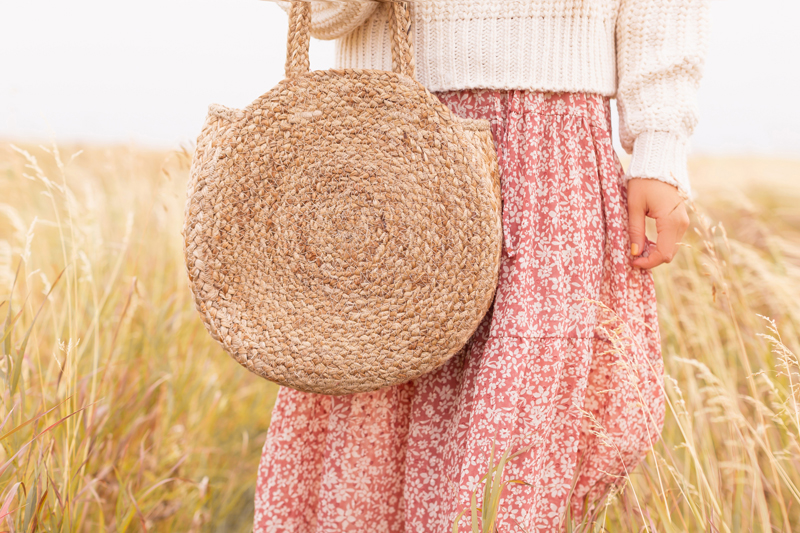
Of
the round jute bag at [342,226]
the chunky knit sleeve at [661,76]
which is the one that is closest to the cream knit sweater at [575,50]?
the chunky knit sleeve at [661,76]

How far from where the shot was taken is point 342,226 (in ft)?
2.82

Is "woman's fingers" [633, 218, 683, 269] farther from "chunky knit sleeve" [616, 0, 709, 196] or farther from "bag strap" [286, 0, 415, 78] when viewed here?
"bag strap" [286, 0, 415, 78]

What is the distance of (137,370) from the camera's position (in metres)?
1.61

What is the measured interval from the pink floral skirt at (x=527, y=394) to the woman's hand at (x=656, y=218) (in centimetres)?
2

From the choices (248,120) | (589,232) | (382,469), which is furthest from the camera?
(382,469)

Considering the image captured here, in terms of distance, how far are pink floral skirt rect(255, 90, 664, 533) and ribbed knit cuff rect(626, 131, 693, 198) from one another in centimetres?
5

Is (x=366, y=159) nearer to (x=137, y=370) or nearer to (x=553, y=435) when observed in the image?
(x=553, y=435)

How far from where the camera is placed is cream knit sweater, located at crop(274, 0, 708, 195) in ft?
2.97

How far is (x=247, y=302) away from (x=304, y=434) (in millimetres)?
355

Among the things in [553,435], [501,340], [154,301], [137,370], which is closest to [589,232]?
[501,340]

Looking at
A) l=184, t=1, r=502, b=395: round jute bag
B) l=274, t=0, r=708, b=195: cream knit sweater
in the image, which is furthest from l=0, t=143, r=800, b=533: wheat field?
l=184, t=1, r=502, b=395: round jute bag

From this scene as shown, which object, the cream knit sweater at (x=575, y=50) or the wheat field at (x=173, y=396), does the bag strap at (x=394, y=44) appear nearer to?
the cream knit sweater at (x=575, y=50)

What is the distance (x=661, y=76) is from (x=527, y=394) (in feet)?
1.81

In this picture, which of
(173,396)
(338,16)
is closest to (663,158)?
(338,16)
